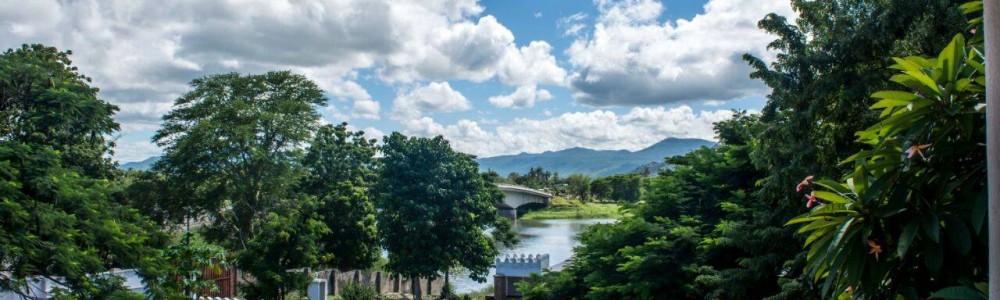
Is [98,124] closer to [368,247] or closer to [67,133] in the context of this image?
[67,133]

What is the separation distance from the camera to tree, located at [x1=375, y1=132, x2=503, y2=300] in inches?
804

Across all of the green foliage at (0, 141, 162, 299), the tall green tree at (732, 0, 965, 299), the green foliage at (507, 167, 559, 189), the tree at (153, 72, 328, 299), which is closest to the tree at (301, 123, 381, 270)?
the tree at (153, 72, 328, 299)

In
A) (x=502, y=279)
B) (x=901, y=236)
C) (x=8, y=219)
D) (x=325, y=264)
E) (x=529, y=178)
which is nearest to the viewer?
(x=901, y=236)

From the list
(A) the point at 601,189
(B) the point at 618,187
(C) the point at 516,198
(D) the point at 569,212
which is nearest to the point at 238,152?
(C) the point at 516,198

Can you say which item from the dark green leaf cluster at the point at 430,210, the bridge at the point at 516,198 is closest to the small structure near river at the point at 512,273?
the dark green leaf cluster at the point at 430,210

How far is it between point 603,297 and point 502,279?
915cm

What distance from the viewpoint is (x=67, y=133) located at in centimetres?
1564

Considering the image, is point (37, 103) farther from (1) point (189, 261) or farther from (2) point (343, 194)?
(2) point (343, 194)

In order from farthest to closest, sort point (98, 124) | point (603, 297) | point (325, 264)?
point (325, 264) < point (603, 297) < point (98, 124)

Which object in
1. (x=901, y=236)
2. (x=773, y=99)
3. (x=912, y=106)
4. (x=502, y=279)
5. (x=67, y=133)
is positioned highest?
(x=67, y=133)

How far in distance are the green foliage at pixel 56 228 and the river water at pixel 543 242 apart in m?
16.0

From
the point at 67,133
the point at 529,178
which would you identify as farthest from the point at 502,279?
the point at 529,178

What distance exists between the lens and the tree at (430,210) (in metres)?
20.4

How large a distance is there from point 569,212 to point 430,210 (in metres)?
39.7
